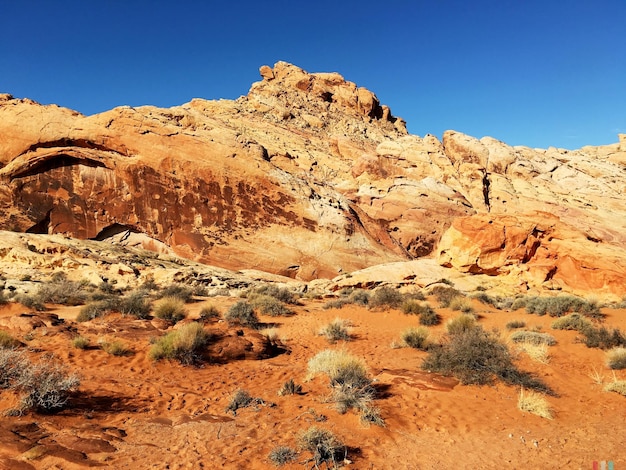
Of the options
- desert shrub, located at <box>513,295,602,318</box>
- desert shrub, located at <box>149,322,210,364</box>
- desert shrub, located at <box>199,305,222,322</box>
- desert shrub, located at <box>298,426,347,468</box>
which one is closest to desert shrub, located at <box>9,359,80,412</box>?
desert shrub, located at <box>149,322,210,364</box>

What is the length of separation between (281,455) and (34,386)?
374 cm

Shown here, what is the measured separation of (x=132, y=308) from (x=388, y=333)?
8.49 meters

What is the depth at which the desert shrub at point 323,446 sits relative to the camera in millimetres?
4379

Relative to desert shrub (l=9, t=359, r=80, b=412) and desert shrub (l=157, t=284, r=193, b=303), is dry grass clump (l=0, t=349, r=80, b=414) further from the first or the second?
desert shrub (l=157, t=284, r=193, b=303)

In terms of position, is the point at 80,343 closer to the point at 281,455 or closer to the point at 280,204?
the point at 281,455

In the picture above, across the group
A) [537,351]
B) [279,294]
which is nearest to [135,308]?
[279,294]

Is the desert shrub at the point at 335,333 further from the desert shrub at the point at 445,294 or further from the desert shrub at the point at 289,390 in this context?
the desert shrub at the point at 445,294

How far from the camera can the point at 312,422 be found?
5.47m

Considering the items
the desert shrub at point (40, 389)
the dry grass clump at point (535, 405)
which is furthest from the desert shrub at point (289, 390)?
the dry grass clump at point (535, 405)

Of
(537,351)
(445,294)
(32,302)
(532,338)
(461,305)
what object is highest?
(445,294)

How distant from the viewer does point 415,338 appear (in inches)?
411

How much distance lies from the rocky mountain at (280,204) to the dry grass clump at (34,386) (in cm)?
1874

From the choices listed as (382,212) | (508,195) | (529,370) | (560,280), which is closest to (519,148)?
(508,195)

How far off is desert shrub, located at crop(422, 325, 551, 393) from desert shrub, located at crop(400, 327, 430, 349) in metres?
1.58
